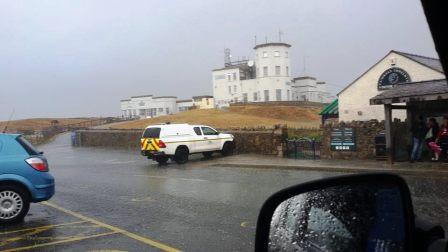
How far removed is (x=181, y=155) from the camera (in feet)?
81.5

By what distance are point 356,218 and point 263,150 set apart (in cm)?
2457

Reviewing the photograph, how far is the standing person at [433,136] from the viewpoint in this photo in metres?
18.2

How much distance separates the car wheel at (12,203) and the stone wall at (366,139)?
1422 centimetres

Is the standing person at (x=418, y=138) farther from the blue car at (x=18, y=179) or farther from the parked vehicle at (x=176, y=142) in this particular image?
the blue car at (x=18, y=179)

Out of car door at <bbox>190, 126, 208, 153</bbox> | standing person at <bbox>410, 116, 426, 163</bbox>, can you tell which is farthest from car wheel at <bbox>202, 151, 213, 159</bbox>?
standing person at <bbox>410, 116, 426, 163</bbox>

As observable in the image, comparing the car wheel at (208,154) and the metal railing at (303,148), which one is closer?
the metal railing at (303,148)

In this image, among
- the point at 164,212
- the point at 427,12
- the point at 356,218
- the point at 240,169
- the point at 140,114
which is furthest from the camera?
the point at 140,114

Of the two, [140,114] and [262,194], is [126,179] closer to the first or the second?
[262,194]

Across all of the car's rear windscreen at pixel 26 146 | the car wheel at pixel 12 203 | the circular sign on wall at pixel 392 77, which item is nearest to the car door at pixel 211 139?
the circular sign on wall at pixel 392 77

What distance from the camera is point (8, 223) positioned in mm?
9547

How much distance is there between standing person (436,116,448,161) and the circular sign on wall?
1488 cm

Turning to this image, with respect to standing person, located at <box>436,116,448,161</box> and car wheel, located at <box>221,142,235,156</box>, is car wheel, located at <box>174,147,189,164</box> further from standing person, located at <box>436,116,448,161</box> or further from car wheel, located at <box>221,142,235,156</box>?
standing person, located at <box>436,116,448,161</box>

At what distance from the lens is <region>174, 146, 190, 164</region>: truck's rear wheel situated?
971 inches

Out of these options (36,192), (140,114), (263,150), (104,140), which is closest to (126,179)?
(36,192)
